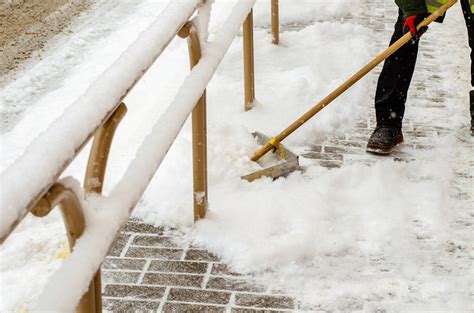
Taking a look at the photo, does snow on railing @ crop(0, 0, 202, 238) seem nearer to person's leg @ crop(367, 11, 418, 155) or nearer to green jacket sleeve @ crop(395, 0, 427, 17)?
green jacket sleeve @ crop(395, 0, 427, 17)

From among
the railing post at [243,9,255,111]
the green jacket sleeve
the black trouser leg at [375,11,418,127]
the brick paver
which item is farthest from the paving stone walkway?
the green jacket sleeve

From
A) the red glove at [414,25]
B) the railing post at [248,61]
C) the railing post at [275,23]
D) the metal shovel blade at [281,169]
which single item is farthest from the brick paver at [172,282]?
the railing post at [275,23]

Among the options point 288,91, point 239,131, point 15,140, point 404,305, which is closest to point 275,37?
point 288,91

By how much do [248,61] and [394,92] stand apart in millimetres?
911

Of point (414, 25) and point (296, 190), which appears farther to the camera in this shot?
point (414, 25)

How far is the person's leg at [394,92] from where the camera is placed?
4.77 meters

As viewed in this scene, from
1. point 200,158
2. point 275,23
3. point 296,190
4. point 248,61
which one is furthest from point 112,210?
point 275,23

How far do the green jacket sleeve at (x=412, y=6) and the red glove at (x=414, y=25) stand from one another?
3cm

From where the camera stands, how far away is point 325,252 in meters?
3.71

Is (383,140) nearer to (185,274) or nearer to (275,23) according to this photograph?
(185,274)

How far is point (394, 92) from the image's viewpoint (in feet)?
16.1

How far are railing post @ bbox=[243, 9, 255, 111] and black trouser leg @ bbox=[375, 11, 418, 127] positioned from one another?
788 millimetres

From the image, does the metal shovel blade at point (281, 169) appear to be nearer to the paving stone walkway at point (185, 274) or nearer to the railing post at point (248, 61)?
the paving stone walkway at point (185, 274)

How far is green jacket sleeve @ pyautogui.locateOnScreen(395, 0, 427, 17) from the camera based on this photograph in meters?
4.55
